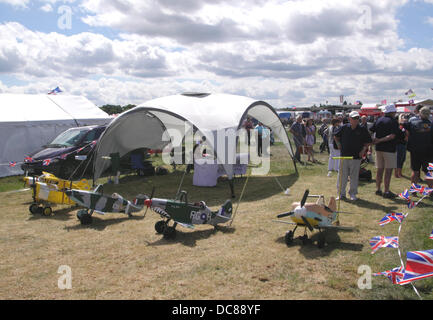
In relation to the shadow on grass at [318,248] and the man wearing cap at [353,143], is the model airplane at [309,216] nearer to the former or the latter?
the shadow on grass at [318,248]

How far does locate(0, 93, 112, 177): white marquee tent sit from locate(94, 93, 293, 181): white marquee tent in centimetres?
352

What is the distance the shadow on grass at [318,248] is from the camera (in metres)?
4.89

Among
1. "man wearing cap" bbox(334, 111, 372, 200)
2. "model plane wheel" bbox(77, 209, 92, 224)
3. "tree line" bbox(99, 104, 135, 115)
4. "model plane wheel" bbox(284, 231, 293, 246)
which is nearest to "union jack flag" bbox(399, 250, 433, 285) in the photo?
"model plane wheel" bbox(284, 231, 293, 246)

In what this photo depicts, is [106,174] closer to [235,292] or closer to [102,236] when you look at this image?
[102,236]

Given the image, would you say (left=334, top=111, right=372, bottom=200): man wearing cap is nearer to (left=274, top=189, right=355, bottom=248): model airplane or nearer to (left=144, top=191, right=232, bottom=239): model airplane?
(left=274, top=189, right=355, bottom=248): model airplane

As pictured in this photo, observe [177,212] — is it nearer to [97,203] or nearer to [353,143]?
[97,203]

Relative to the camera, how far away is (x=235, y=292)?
3.87 meters

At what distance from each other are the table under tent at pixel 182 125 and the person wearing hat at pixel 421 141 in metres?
3.92

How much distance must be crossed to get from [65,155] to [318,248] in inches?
341

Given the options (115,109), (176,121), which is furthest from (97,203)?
(115,109)

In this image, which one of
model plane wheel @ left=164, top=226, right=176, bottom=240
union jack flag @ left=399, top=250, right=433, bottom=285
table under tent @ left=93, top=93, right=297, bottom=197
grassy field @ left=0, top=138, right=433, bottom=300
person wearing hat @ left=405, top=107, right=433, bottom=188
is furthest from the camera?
table under tent @ left=93, top=93, right=297, bottom=197

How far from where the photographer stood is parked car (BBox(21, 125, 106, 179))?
1041 cm

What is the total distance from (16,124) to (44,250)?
8819 mm
